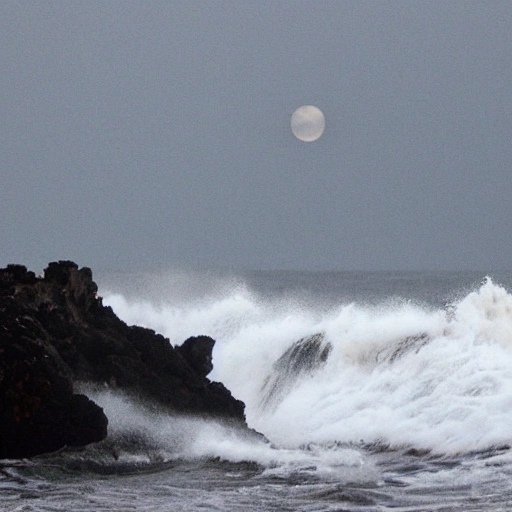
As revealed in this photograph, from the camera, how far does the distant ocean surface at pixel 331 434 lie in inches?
679

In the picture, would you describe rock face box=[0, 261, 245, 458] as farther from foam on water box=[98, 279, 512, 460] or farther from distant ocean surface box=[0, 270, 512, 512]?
foam on water box=[98, 279, 512, 460]

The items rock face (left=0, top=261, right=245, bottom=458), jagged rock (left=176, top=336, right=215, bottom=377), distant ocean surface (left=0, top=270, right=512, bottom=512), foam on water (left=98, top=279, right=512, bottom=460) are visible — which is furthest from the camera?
jagged rock (left=176, top=336, right=215, bottom=377)

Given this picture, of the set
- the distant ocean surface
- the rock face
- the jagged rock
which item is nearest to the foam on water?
the distant ocean surface

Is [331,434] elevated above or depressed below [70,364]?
below

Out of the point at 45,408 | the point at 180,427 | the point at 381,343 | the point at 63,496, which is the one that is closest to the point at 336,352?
the point at 381,343

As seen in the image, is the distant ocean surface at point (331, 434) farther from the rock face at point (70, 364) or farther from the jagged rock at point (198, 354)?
the jagged rock at point (198, 354)

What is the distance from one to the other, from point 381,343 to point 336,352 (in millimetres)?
1218

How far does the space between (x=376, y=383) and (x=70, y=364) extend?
7797 millimetres

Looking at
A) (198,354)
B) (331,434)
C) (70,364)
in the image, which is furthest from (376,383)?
(70,364)

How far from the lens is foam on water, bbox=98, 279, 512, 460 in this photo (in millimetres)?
21562

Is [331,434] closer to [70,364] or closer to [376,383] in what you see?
[376,383]

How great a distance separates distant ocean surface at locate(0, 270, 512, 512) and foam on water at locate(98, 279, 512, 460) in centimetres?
5

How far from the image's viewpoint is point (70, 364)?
22000 millimetres

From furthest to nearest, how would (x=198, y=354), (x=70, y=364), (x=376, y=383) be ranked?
(x=376, y=383) < (x=198, y=354) < (x=70, y=364)
